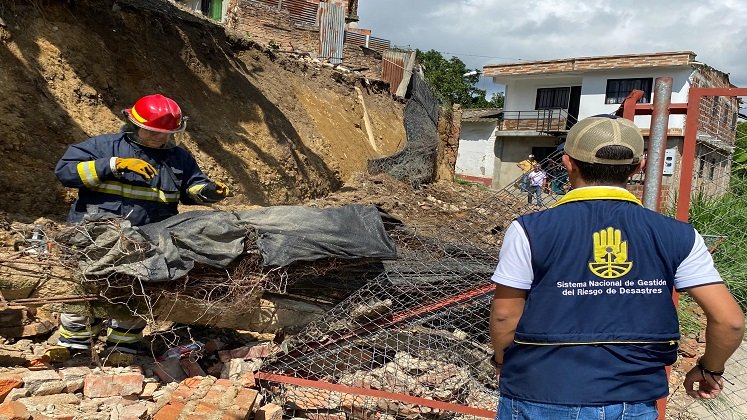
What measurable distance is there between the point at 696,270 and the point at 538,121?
83.9ft

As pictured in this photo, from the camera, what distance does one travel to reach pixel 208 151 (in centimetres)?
806

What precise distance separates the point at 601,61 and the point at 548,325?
80.9 ft

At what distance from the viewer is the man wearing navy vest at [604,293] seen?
62.9 inches

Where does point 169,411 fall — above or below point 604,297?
below

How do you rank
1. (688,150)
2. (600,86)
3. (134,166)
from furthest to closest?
(600,86), (134,166), (688,150)

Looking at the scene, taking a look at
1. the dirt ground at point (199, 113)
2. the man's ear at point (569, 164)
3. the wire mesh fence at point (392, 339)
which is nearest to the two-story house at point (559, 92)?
the dirt ground at point (199, 113)

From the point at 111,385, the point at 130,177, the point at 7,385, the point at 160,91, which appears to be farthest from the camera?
the point at 160,91

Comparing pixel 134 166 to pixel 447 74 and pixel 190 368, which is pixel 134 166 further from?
pixel 447 74

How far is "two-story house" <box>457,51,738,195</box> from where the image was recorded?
22.3m

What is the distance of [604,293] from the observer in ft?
5.25

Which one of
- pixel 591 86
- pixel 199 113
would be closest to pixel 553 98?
pixel 591 86

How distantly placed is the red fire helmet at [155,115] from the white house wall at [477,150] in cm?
2475

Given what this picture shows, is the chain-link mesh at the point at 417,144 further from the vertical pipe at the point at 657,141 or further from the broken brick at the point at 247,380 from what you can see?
the vertical pipe at the point at 657,141

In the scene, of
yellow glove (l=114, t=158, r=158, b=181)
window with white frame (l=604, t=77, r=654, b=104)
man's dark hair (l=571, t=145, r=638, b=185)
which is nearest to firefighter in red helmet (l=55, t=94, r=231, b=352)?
yellow glove (l=114, t=158, r=158, b=181)
